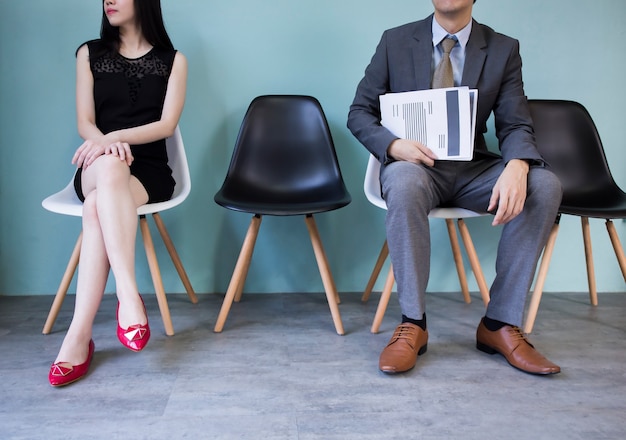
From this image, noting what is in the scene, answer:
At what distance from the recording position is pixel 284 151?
234 centimetres

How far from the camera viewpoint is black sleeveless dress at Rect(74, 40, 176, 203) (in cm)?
206

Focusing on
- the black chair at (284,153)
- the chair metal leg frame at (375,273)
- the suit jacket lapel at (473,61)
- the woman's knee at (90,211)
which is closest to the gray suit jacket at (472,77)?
the suit jacket lapel at (473,61)

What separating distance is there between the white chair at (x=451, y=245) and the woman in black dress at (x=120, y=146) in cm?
74

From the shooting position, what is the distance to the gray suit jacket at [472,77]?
1.94 meters

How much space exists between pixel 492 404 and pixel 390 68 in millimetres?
1145

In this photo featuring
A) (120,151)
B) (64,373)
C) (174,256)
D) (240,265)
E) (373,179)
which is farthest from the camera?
(174,256)

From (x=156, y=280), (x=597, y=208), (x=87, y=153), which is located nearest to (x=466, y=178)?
(x=597, y=208)

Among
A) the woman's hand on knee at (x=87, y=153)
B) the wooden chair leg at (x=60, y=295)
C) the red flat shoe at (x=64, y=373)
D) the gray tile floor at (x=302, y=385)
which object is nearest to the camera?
the gray tile floor at (x=302, y=385)

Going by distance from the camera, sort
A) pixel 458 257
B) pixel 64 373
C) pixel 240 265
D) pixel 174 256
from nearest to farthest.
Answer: pixel 64 373
pixel 240 265
pixel 174 256
pixel 458 257

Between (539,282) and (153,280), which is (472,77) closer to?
(539,282)

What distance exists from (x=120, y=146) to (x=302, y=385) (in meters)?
0.94

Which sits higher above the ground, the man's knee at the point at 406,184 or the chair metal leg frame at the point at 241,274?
the man's knee at the point at 406,184

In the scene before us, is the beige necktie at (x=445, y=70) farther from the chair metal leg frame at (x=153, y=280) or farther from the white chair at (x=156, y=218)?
the chair metal leg frame at (x=153, y=280)

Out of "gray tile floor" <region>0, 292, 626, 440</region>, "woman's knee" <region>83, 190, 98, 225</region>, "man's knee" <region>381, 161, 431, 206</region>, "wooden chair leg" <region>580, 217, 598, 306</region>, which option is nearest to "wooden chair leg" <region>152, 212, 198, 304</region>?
"gray tile floor" <region>0, 292, 626, 440</region>
